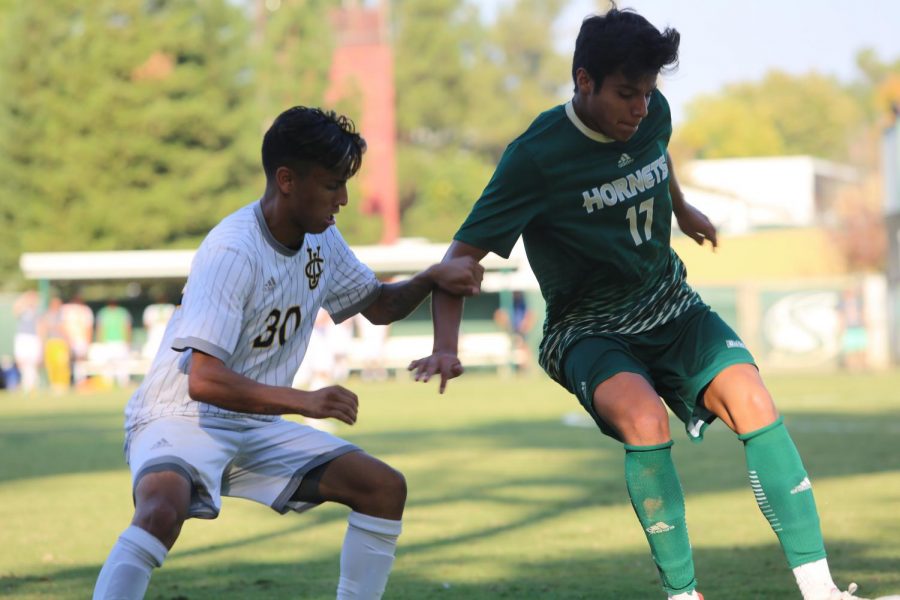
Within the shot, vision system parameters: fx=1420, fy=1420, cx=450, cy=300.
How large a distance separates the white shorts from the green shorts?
95 cm

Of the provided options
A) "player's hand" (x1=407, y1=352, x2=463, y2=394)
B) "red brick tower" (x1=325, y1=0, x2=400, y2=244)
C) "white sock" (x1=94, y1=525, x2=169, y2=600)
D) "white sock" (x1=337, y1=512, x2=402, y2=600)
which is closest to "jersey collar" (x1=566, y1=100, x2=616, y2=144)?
"player's hand" (x1=407, y1=352, x2=463, y2=394)

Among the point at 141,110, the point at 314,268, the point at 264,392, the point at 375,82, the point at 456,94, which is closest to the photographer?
the point at 264,392

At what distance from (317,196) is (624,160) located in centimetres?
123

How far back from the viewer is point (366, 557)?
17.5 ft

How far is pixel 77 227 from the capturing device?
43.2 metres

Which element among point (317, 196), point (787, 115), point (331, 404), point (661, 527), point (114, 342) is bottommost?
point (114, 342)

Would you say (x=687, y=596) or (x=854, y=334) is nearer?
(x=687, y=596)

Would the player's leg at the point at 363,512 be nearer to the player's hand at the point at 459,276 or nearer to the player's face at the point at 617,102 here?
the player's hand at the point at 459,276

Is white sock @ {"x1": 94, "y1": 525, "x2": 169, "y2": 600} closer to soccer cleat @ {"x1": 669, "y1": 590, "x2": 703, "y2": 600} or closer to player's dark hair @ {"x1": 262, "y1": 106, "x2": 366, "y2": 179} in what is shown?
player's dark hair @ {"x1": 262, "y1": 106, "x2": 366, "y2": 179}

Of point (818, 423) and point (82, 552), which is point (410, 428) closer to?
point (818, 423)

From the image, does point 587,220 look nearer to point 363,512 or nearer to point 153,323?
point 363,512

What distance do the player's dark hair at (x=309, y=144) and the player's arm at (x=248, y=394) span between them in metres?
0.78

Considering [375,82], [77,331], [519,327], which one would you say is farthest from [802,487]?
[375,82]

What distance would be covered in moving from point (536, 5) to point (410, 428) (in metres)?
81.5
